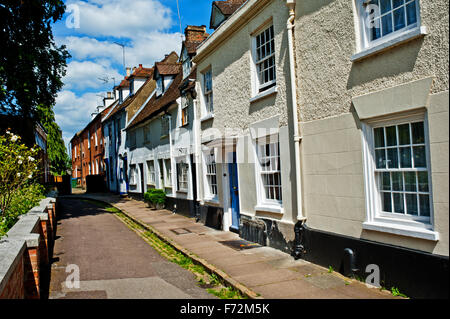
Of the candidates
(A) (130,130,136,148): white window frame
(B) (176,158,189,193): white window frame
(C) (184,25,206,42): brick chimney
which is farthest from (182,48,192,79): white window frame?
(A) (130,130,136,148): white window frame

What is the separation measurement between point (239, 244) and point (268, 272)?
8.85 ft

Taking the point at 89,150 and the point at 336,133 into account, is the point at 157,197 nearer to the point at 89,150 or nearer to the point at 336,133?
the point at 336,133

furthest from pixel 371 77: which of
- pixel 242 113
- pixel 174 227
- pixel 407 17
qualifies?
pixel 174 227

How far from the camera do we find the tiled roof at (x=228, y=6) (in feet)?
40.7

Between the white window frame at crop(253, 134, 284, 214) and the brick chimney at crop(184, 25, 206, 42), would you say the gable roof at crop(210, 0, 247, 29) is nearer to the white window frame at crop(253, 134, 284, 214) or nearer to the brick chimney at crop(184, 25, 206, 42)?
the brick chimney at crop(184, 25, 206, 42)

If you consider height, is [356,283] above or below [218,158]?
below

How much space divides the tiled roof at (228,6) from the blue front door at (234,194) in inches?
197

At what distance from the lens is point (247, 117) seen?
10258 mm

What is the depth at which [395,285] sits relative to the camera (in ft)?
18.3

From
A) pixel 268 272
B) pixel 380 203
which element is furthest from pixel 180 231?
pixel 380 203

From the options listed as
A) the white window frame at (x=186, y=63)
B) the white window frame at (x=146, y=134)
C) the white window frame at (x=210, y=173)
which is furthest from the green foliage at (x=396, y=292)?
the white window frame at (x=146, y=134)

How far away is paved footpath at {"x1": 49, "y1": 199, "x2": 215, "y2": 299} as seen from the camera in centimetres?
660
